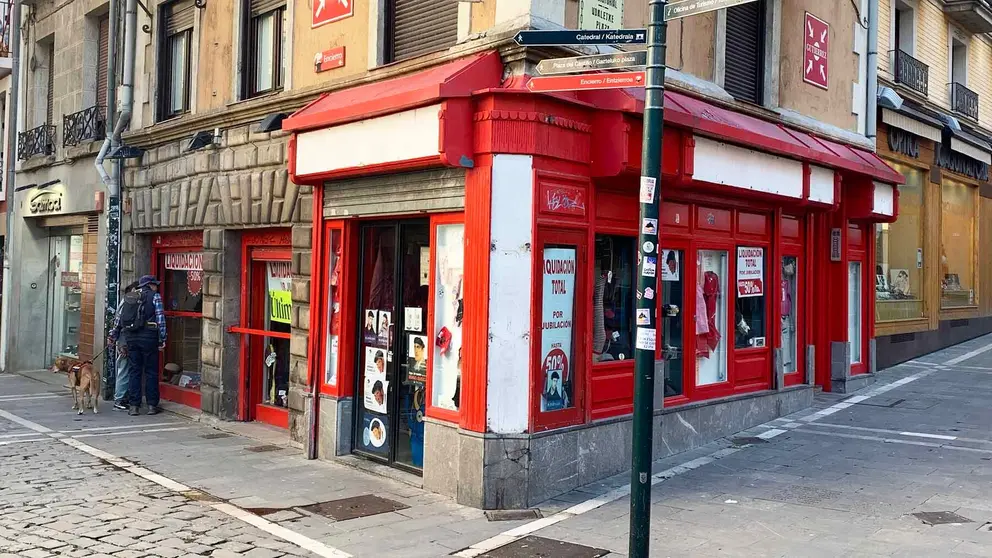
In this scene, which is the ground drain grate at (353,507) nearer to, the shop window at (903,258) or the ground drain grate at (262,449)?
the ground drain grate at (262,449)

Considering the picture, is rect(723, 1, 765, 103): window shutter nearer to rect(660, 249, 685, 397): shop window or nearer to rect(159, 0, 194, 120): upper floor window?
rect(660, 249, 685, 397): shop window

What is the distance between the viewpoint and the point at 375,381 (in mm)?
8664

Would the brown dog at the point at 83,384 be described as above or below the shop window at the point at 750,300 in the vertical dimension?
below

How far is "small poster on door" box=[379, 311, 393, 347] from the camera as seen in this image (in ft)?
28.0

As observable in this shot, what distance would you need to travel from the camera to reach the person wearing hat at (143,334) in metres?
12.1

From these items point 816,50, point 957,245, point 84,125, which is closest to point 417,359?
point 816,50

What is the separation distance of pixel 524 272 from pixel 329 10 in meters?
4.31

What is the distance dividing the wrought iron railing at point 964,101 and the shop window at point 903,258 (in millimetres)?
2785

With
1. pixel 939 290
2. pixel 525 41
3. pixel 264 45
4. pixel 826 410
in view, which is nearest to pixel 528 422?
pixel 525 41

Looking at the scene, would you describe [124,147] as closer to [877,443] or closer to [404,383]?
[404,383]

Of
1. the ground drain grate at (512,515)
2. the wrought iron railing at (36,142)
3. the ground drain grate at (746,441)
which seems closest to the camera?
the ground drain grate at (512,515)

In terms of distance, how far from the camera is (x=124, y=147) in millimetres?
13273

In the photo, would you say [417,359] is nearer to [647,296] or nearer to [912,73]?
[647,296]

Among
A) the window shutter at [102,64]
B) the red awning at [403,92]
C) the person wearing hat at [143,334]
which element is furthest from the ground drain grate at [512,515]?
the window shutter at [102,64]
